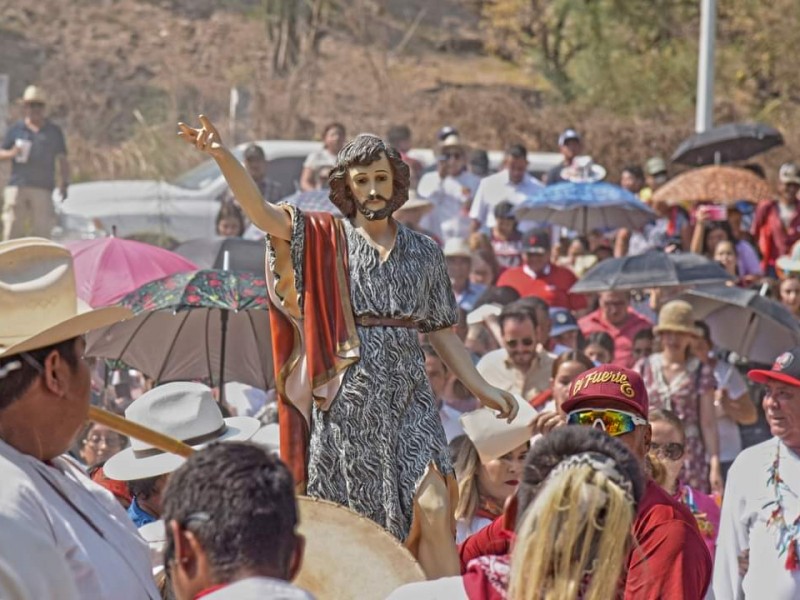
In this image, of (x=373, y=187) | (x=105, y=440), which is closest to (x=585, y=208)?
(x=105, y=440)

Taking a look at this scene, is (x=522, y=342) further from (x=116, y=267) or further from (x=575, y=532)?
(x=575, y=532)

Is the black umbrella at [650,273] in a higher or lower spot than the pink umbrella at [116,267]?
lower

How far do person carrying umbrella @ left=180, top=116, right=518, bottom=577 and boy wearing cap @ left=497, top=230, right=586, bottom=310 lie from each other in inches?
278

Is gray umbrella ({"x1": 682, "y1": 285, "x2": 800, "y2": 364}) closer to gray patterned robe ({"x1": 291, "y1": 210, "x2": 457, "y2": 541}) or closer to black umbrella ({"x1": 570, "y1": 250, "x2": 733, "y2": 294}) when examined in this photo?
black umbrella ({"x1": 570, "y1": 250, "x2": 733, "y2": 294})

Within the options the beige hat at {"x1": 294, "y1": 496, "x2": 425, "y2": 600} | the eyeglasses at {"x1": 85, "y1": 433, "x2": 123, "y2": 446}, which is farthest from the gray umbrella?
the beige hat at {"x1": 294, "y1": 496, "x2": 425, "y2": 600}

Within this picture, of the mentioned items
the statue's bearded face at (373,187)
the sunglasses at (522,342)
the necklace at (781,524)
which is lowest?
the sunglasses at (522,342)

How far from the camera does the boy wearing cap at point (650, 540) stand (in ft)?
16.3

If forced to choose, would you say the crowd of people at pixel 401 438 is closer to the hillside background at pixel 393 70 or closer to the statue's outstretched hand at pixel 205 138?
the statue's outstretched hand at pixel 205 138

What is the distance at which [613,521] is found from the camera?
389 cm

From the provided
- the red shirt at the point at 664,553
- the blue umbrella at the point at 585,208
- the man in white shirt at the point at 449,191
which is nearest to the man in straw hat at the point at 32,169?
the man in white shirt at the point at 449,191

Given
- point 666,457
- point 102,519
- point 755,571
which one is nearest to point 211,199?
point 666,457

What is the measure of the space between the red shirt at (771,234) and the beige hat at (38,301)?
12844mm

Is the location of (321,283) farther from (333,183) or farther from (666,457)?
(666,457)

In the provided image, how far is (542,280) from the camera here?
46.1 feet
